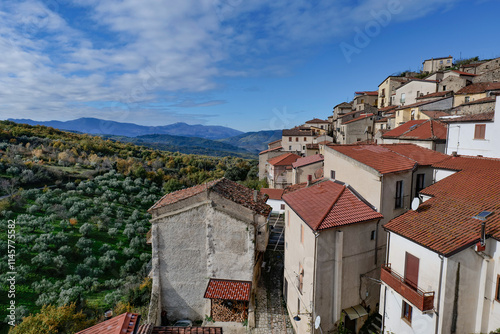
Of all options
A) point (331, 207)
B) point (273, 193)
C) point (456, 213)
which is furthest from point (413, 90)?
point (331, 207)

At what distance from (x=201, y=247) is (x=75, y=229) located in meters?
15.7

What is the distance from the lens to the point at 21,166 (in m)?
32.2

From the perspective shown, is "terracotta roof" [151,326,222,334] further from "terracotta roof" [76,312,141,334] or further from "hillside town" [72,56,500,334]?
"terracotta roof" [76,312,141,334]

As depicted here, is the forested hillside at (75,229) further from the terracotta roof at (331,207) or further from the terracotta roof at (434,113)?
the terracotta roof at (434,113)

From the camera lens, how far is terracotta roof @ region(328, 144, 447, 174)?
537 inches

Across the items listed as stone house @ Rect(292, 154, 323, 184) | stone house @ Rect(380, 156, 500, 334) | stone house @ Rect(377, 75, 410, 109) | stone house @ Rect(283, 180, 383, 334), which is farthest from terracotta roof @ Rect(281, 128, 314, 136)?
stone house @ Rect(380, 156, 500, 334)

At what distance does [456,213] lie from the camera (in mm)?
10094

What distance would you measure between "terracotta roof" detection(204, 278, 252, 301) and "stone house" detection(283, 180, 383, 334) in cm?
281

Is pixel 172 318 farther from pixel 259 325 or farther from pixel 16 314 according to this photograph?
pixel 16 314

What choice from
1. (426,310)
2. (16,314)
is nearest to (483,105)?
(426,310)

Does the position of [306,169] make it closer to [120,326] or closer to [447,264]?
[447,264]

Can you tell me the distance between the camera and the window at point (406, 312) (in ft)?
34.0

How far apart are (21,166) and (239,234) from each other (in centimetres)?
3341

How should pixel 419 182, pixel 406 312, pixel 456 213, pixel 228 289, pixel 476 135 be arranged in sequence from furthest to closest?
1. pixel 476 135
2. pixel 419 182
3. pixel 228 289
4. pixel 406 312
5. pixel 456 213
